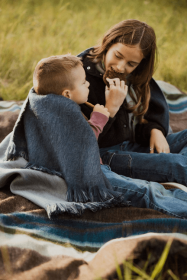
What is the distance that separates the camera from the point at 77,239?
110cm

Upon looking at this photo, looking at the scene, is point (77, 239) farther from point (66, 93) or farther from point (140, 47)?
point (140, 47)

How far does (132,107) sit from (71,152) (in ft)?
2.23

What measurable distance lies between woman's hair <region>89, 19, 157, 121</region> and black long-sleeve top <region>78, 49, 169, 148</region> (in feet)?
0.22

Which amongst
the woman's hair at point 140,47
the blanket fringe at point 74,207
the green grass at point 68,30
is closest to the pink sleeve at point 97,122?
the blanket fringe at point 74,207

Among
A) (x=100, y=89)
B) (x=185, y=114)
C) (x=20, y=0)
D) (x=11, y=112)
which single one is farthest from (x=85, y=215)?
(x=20, y=0)

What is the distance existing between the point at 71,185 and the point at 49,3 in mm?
3965

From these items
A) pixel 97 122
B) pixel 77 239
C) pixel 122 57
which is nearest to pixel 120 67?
pixel 122 57

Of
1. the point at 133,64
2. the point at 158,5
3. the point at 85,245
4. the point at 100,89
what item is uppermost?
the point at 158,5

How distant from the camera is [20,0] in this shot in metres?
4.27

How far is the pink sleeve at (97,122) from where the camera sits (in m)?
1.34

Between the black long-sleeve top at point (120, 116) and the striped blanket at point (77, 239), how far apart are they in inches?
22.3

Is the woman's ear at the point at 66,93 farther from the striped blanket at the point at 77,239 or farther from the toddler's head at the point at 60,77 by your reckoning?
the striped blanket at the point at 77,239

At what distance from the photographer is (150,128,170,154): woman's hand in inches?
69.0

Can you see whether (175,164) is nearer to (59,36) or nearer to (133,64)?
(133,64)
